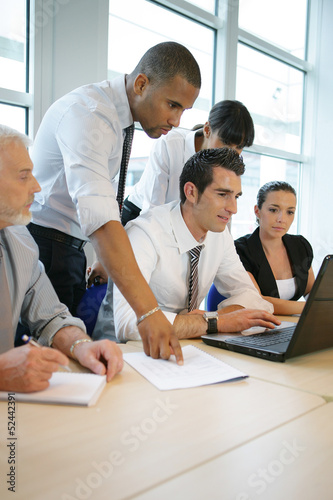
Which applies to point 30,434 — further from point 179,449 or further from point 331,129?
point 331,129

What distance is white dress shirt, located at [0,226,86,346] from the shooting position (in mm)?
1406

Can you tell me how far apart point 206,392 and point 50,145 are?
1198 millimetres

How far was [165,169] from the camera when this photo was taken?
2363mm

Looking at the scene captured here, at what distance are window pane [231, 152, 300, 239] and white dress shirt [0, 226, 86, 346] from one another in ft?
10.6

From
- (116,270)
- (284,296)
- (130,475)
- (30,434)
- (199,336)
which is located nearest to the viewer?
(130,475)

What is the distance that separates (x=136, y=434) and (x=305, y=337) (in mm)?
695

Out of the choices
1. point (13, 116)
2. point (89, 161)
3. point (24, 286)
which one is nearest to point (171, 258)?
point (89, 161)

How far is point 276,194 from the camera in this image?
2707 mm

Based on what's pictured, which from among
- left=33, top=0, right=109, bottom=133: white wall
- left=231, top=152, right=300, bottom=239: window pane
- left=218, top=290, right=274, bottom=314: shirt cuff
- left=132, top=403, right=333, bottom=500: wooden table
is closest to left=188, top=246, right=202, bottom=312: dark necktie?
left=218, top=290, right=274, bottom=314: shirt cuff

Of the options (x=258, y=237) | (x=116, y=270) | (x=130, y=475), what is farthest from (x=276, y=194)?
(x=130, y=475)

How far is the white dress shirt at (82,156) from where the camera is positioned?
1.48 metres

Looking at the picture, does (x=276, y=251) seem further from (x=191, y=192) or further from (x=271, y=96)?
(x=271, y=96)

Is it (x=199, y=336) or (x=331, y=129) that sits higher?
(x=331, y=129)

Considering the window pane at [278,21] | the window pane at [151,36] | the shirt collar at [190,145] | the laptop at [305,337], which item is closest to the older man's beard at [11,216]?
the laptop at [305,337]
